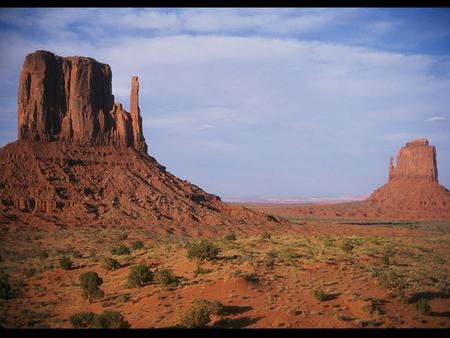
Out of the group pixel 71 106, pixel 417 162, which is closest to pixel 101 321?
pixel 71 106

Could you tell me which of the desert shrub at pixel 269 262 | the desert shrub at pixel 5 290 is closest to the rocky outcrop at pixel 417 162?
the desert shrub at pixel 269 262

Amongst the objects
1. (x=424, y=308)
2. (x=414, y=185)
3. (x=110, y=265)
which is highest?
(x=414, y=185)

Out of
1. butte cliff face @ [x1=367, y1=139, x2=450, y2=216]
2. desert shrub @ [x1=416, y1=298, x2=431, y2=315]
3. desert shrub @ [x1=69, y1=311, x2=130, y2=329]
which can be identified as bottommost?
desert shrub @ [x1=416, y1=298, x2=431, y2=315]

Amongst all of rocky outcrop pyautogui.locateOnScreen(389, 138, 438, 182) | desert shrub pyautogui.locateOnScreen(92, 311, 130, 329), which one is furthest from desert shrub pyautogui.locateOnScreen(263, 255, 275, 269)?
rocky outcrop pyautogui.locateOnScreen(389, 138, 438, 182)

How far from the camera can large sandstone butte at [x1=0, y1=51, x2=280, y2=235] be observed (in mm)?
49875

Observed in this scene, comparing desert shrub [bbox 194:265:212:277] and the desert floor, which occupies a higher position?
desert shrub [bbox 194:265:212:277]

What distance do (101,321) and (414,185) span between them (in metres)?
114

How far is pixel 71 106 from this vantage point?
209 feet

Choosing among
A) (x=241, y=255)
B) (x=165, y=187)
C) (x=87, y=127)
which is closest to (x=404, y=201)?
(x=165, y=187)

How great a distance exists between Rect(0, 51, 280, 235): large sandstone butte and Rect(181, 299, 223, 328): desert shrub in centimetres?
3213

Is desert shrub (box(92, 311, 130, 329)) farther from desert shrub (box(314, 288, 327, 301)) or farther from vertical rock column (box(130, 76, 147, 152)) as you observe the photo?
vertical rock column (box(130, 76, 147, 152))

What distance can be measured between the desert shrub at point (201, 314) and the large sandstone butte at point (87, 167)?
32.1 metres

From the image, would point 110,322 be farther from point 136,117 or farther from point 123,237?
point 136,117

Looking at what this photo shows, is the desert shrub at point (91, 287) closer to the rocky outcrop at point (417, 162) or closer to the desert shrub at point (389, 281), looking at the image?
the desert shrub at point (389, 281)
